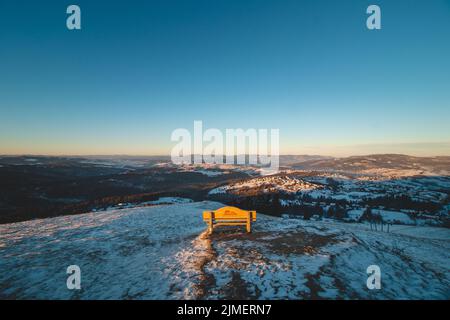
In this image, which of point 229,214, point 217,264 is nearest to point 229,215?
point 229,214

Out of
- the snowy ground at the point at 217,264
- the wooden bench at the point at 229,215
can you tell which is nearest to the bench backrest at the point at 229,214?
the wooden bench at the point at 229,215

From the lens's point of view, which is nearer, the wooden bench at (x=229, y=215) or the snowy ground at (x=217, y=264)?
the snowy ground at (x=217, y=264)

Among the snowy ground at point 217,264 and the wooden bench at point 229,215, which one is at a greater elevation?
the wooden bench at point 229,215

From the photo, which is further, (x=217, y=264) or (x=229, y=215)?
(x=229, y=215)

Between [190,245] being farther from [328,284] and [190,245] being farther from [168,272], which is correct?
[328,284]

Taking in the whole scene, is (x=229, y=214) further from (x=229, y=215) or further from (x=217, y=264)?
(x=217, y=264)

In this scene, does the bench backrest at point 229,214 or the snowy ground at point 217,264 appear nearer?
the snowy ground at point 217,264

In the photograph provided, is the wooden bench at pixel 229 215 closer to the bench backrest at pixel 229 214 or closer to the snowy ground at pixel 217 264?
the bench backrest at pixel 229 214

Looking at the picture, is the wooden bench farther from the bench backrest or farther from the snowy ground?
the snowy ground
